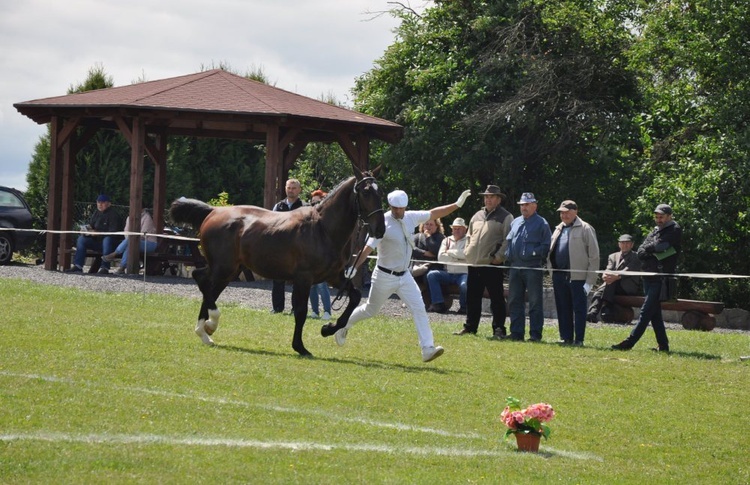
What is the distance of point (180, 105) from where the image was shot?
27.2m

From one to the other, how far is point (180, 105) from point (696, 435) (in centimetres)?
1858

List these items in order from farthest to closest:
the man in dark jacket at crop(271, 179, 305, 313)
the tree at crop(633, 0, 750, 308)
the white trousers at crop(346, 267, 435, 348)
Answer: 1. the tree at crop(633, 0, 750, 308)
2. the man in dark jacket at crop(271, 179, 305, 313)
3. the white trousers at crop(346, 267, 435, 348)

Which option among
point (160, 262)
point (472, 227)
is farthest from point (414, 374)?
point (160, 262)

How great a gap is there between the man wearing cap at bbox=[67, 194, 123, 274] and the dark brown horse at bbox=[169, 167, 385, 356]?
12839 millimetres

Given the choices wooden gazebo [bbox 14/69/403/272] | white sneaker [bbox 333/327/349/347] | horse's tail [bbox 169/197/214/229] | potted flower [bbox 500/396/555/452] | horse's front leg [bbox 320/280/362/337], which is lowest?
potted flower [bbox 500/396/555/452]

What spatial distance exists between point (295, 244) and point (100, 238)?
49.1ft

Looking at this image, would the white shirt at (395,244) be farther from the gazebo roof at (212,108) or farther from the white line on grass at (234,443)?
the gazebo roof at (212,108)

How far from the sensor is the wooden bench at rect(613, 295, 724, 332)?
869 inches

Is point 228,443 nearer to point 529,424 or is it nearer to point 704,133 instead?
point 529,424

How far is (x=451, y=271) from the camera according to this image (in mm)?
22625

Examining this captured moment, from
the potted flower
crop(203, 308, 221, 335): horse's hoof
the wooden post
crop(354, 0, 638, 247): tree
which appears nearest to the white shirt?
crop(203, 308, 221, 335): horse's hoof

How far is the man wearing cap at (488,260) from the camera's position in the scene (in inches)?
728

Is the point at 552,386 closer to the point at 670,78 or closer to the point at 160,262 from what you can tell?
the point at 160,262

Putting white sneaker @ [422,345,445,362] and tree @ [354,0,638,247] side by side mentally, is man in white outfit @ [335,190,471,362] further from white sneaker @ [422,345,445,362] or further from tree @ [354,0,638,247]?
tree @ [354,0,638,247]
